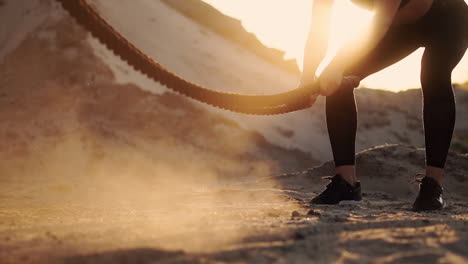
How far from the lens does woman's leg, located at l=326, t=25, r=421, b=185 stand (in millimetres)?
2393

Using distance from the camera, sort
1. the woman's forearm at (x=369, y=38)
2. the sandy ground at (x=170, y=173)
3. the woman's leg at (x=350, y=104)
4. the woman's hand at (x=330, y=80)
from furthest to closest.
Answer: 1. the woman's leg at (x=350, y=104)
2. the woman's hand at (x=330, y=80)
3. the woman's forearm at (x=369, y=38)
4. the sandy ground at (x=170, y=173)

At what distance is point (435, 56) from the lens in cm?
229

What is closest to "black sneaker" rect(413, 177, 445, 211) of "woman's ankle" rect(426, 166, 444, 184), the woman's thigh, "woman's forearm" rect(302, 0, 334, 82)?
"woman's ankle" rect(426, 166, 444, 184)

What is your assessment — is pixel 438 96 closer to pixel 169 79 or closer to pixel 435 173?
pixel 435 173

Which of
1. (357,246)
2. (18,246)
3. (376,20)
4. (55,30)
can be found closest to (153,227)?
(18,246)

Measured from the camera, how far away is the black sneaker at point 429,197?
7.52 feet

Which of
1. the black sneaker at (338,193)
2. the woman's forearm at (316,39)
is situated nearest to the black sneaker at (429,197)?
the black sneaker at (338,193)

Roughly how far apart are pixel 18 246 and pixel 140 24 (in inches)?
377

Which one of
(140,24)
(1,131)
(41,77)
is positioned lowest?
(1,131)

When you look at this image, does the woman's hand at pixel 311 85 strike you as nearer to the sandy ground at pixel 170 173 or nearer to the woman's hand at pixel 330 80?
the woman's hand at pixel 330 80

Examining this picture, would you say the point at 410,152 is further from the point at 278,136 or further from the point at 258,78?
the point at 258,78

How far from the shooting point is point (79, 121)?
704cm

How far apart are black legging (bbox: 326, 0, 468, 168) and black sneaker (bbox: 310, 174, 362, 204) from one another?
42cm

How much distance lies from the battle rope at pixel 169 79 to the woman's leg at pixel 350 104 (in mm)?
223
